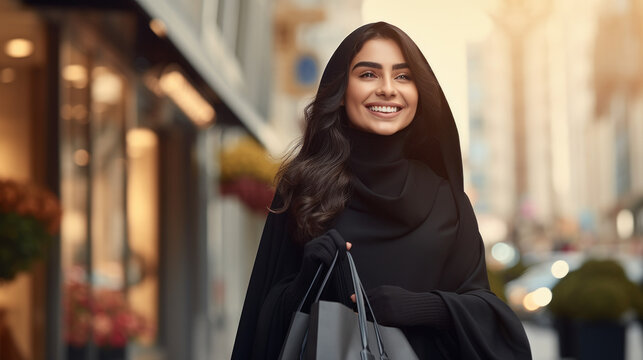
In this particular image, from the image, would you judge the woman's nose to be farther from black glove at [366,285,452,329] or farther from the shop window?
the shop window

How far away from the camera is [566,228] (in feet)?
308

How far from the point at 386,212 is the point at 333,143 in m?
0.26

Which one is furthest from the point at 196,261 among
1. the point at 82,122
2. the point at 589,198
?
the point at 589,198

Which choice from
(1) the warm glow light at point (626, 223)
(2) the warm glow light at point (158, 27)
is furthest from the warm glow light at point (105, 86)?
(1) the warm glow light at point (626, 223)

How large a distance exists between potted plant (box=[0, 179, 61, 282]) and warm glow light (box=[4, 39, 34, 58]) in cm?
182

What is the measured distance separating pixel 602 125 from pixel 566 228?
12442 millimetres

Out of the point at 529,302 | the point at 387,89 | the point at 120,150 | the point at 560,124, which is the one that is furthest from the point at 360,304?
the point at 560,124

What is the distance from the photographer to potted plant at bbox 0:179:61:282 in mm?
6551

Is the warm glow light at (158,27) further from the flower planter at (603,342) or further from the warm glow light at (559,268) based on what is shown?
the warm glow light at (559,268)

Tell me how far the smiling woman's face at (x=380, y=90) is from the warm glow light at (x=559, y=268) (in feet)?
67.5

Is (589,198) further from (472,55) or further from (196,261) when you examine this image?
(196,261)

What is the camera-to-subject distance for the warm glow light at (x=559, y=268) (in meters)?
23.3

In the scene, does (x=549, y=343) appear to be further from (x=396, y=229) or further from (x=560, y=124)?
(x=560, y=124)

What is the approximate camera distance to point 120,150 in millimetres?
11055
